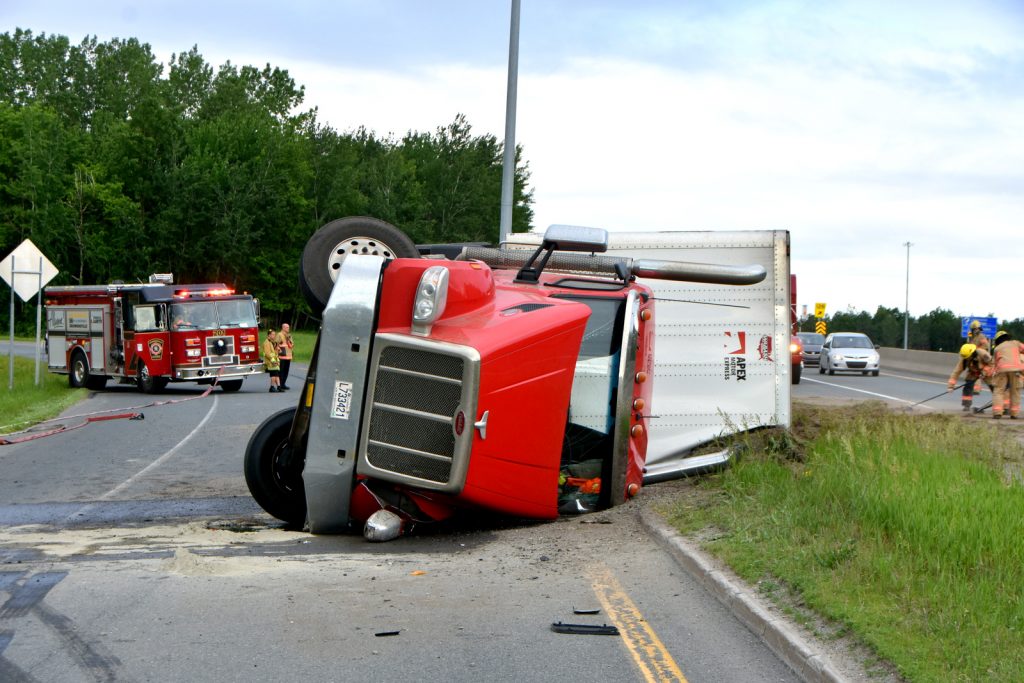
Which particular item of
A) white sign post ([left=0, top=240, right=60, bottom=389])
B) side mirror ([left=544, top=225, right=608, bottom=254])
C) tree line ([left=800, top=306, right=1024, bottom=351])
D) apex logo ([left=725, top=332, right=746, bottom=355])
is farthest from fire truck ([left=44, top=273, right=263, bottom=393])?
tree line ([left=800, top=306, right=1024, bottom=351])

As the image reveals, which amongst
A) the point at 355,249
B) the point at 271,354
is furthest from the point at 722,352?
the point at 271,354

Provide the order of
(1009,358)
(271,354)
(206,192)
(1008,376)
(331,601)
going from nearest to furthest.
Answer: (331,601) → (1009,358) → (1008,376) → (271,354) → (206,192)

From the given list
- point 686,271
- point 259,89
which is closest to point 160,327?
point 686,271

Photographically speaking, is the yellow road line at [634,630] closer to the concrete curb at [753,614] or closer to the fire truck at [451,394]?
the concrete curb at [753,614]

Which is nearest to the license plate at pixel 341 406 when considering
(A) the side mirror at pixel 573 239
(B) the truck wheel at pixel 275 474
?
(B) the truck wheel at pixel 275 474

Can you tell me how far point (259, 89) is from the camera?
10269 centimetres

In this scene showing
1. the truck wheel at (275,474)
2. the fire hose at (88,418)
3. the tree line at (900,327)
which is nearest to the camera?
the truck wheel at (275,474)

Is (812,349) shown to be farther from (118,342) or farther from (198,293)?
(118,342)

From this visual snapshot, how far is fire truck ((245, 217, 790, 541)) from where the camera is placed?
28.4ft

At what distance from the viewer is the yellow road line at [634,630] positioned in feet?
19.6

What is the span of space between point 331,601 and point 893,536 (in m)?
3.57

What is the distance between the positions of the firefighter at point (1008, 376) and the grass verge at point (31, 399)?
16606 mm

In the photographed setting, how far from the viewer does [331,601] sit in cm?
734

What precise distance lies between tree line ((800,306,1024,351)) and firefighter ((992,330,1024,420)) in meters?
94.2
